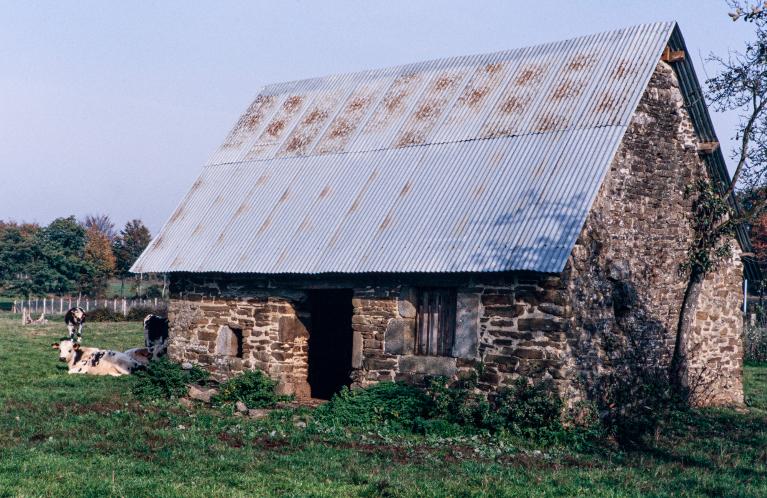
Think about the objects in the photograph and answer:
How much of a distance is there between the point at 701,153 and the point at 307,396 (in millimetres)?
8709

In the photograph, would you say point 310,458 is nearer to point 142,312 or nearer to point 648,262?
point 648,262

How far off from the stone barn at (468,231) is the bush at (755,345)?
9055 mm

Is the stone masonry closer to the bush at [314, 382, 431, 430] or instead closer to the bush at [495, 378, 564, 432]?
A: the bush at [495, 378, 564, 432]

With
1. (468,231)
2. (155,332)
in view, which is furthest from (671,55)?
(155,332)

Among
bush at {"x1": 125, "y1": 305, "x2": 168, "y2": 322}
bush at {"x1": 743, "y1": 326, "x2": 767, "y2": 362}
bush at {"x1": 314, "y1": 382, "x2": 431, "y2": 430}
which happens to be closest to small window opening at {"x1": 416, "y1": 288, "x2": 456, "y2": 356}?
bush at {"x1": 314, "y1": 382, "x2": 431, "y2": 430}

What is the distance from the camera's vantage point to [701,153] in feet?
50.7

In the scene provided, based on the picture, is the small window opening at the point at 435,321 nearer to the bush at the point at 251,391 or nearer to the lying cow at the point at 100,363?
the bush at the point at 251,391

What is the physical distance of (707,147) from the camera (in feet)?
50.1

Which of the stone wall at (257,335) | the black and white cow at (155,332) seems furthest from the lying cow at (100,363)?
the stone wall at (257,335)

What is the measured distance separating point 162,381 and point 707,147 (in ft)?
36.0

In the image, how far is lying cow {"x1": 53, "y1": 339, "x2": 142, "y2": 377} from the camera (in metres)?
18.1

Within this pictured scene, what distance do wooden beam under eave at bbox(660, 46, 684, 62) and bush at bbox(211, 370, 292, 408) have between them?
903 cm

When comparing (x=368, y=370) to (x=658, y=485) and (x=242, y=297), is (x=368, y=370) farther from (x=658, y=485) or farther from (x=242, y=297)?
(x=658, y=485)

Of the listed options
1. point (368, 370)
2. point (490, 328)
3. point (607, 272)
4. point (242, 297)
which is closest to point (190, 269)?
point (242, 297)
